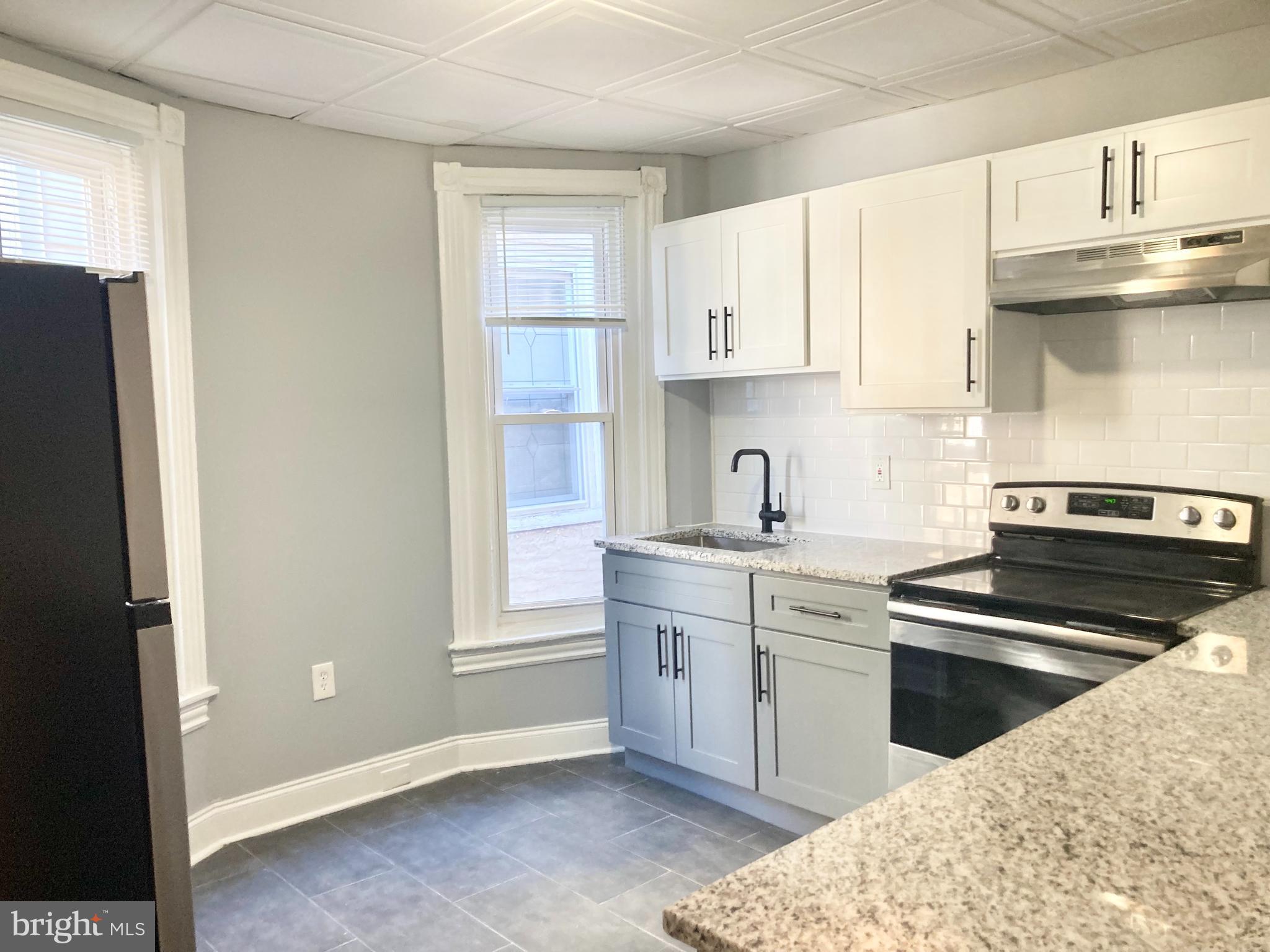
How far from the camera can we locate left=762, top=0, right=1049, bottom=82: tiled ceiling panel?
2.49m

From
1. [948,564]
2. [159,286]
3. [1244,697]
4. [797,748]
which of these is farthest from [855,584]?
[159,286]

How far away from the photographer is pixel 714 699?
337cm

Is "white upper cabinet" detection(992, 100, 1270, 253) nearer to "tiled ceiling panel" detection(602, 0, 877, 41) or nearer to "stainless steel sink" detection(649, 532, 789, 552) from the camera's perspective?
"tiled ceiling panel" detection(602, 0, 877, 41)

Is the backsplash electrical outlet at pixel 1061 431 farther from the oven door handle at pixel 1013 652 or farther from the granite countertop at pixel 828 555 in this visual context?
the oven door handle at pixel 1013 652

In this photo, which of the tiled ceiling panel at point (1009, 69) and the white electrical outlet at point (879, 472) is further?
the white electrical outlet at point (879, 472)

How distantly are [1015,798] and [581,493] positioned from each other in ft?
9.53

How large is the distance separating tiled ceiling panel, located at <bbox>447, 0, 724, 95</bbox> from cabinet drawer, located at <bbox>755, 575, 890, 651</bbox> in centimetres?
158

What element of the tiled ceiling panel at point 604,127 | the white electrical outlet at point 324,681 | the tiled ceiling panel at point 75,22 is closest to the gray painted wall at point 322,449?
the white electrical outlet at point 324,681

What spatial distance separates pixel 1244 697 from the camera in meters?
1.61

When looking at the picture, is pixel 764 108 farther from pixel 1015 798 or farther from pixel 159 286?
pixel 1015 798

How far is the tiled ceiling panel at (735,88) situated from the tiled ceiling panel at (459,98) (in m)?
0.29

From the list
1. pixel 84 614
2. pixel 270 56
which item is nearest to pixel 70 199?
pixel 270 56

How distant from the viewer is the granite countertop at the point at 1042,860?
0.91 m

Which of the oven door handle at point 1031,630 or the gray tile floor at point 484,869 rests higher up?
the oven door handle at point 1031,630
